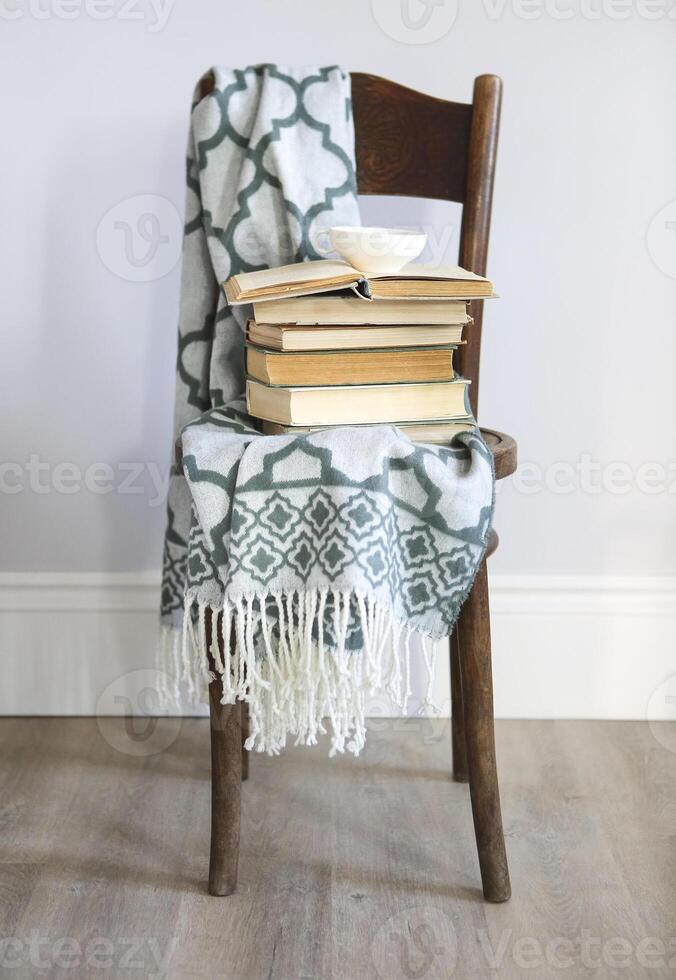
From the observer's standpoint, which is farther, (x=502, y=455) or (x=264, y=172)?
(x=264, y=172)

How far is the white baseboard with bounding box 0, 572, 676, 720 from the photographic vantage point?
5.25ft

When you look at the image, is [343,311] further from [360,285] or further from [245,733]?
[245,733]

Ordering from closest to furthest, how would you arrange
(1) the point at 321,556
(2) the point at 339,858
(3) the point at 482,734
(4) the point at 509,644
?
1. (1) the point at 321,556
2. (3) the point at 482,734
3. (2) the point at 339,858
4. (4) the point at 509,644

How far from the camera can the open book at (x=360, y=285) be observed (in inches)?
40.8

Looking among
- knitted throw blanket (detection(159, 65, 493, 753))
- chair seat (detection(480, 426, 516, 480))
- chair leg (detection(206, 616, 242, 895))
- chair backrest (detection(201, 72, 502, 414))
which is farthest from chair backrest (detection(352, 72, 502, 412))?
chair leg (detection(206, 616, 242, 895))

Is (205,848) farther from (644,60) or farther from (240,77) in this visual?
(644,60)

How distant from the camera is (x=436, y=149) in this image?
1284mm

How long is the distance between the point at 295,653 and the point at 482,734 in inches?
9.7

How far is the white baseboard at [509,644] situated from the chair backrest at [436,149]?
501mm

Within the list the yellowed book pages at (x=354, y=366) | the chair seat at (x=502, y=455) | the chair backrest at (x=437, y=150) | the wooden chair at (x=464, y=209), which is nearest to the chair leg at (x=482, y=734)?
the wooden chair at (x=464, y=209)

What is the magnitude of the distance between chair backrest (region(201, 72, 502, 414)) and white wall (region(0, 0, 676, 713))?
0.19 metres

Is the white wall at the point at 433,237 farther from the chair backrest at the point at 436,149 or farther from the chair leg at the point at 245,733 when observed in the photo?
the chair leg at the point at 245,733

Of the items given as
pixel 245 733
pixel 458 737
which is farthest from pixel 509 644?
pixel 245 733

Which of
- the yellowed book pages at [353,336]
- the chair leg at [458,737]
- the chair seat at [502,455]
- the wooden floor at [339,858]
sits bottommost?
the wooden floor at [339,858]
